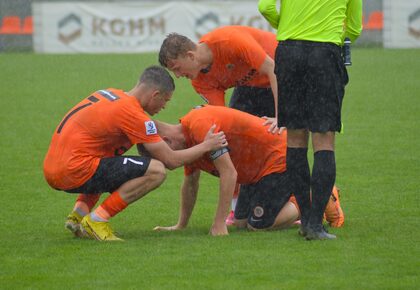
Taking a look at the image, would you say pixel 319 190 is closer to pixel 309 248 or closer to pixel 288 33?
pixel 309 248

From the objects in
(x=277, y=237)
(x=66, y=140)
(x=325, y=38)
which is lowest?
(x=277, y=237)

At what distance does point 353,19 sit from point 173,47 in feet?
4.26

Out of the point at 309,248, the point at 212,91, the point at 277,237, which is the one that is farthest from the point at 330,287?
the point at 212,91

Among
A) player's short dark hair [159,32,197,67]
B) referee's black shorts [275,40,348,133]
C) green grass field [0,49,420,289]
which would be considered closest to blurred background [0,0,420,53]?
green grass field [0,49,420,289]

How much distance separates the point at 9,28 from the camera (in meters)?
29.1

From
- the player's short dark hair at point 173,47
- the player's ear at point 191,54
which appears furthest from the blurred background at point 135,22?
the player's short dark hair at point 173,47

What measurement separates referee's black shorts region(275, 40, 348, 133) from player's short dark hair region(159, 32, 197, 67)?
88 cm

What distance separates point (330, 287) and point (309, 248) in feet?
3.39

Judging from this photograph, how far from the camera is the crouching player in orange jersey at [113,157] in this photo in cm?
713

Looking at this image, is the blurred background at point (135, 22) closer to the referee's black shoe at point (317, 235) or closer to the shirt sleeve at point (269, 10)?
the shirt sleeve at point (269, 10)

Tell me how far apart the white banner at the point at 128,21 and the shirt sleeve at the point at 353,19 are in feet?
62.2

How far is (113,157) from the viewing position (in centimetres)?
726

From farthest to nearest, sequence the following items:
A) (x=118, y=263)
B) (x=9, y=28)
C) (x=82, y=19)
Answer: (x=9, y=28) < (x=82, y=19) < (x=118, y=263)

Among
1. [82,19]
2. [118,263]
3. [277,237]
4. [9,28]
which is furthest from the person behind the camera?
[9,28]
